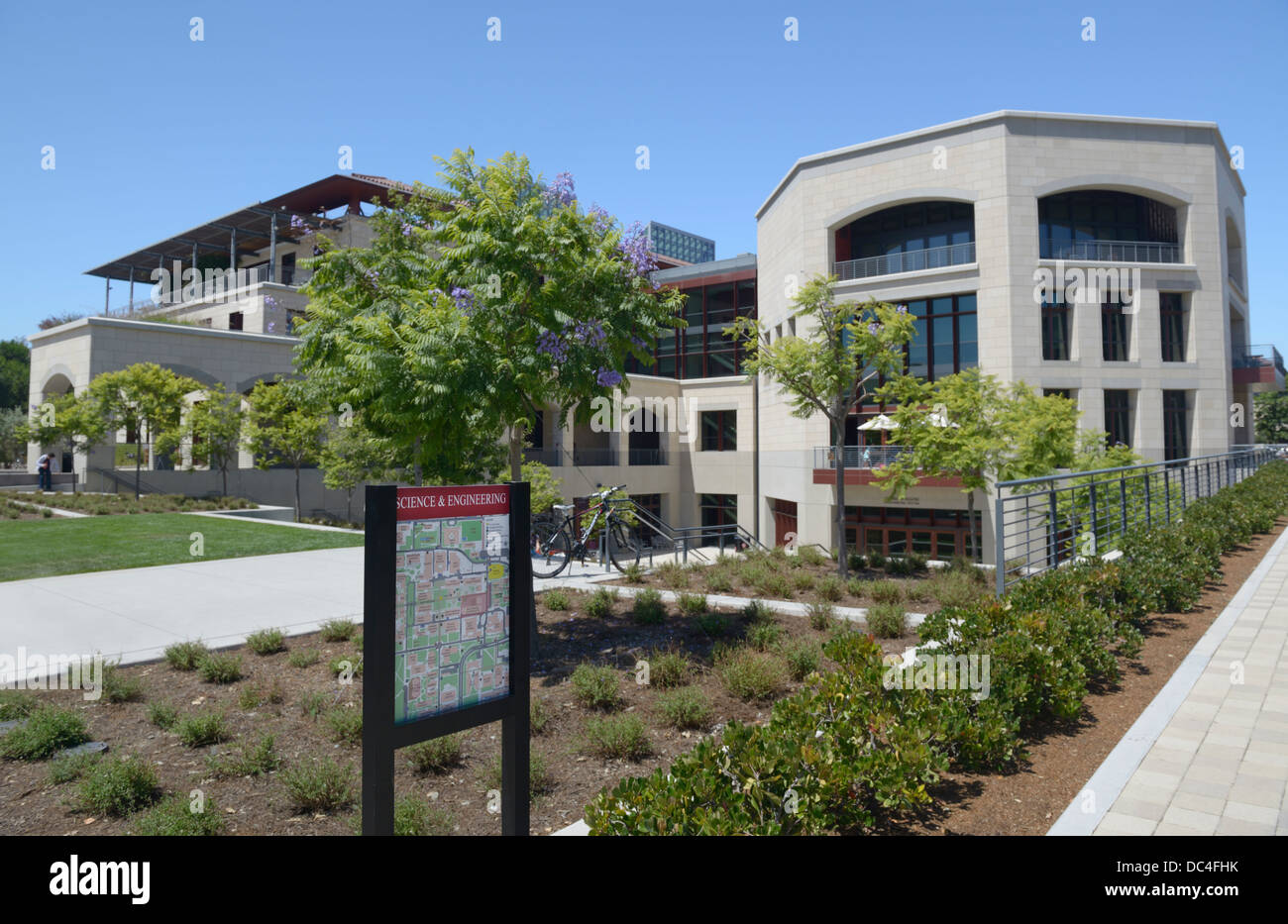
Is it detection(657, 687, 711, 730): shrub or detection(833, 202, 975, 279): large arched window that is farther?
detection(833, 202, 975, 279): large arched window

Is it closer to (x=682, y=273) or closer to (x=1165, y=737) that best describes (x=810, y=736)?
(x=1165, y=737)

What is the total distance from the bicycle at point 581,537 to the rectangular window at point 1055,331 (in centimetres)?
2171

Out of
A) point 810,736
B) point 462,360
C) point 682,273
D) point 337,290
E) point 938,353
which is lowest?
point 810,736

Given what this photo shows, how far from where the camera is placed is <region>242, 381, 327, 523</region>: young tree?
27969mm

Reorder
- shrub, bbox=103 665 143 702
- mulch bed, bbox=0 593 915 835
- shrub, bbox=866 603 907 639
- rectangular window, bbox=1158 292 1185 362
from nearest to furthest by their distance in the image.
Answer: mulch bed, bbox=0 593 915 835, shrub, bbox=103 665 143 702, shrub, bbox=866 603 907 639, rectangular window, bbox=1158 292 1185 362

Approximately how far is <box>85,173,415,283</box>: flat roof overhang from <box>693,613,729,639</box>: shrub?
1404 inches

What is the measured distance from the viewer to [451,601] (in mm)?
3576

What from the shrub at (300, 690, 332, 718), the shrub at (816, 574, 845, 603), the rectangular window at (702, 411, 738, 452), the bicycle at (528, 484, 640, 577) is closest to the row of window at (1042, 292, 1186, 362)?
the rectangular window at (702, 411, 738, 452)

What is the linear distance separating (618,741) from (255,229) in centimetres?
5192

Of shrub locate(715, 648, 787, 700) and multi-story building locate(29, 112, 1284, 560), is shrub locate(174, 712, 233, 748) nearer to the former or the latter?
shrub locate(715, 648, 787, 700)

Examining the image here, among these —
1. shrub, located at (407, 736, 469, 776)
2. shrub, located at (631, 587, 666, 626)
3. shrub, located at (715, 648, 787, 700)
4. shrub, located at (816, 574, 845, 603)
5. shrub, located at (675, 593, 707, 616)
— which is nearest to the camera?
shrub, located at (407, 736, 469, 776)

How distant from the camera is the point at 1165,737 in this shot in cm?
533
